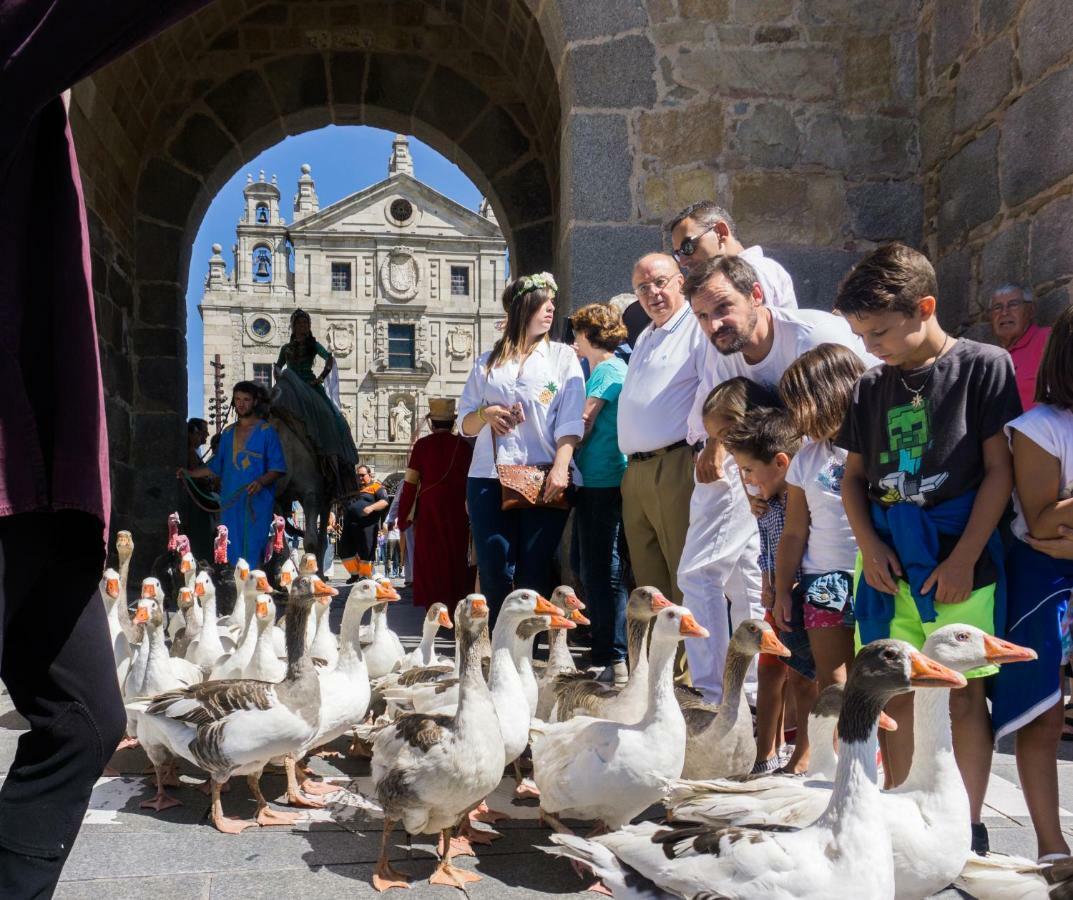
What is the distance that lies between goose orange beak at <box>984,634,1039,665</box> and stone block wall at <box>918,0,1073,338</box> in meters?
3.21

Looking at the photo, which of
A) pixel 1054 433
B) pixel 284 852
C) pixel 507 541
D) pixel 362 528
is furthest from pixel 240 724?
pixel 362 528

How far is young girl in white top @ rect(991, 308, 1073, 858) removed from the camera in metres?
2.88

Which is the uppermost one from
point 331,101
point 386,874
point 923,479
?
point 331,101

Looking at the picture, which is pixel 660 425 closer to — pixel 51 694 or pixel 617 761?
pixel 617 761

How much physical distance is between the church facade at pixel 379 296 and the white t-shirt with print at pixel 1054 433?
2187 inches

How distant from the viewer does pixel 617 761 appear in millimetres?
3186

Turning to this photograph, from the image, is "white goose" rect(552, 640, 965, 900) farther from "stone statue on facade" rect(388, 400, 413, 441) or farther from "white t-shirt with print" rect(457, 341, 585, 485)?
"stone statue on facade" rect(388, 400, 413, 441)

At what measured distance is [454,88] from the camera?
1097 centimetres

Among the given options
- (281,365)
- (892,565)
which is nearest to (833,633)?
(892,565)

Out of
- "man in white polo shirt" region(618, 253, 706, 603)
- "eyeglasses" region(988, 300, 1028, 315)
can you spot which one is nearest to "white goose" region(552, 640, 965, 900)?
"man in white polo shirt" region(618, 253, 706, 603)

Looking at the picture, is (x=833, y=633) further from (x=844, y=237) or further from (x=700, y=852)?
(x=844, y=237)

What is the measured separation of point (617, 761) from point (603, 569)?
2301mm

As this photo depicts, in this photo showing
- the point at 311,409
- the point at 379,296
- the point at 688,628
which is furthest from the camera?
the point at 379,296

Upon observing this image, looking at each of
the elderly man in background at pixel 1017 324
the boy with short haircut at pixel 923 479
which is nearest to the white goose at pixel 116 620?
the boy with short haircut at pixel 923 479
